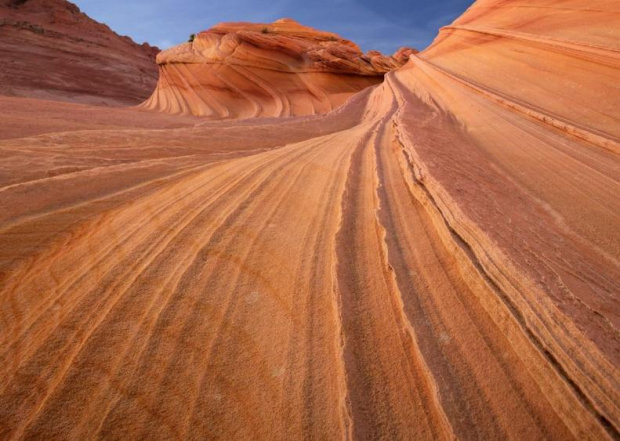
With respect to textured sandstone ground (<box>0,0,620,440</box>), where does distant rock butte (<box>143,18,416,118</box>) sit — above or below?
above

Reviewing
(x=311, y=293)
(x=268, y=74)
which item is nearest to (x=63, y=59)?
(x=268, y=74)

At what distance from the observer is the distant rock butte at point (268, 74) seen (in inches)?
442

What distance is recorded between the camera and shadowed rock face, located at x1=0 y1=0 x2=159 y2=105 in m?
15.3

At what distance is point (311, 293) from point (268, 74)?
11584 millimetres

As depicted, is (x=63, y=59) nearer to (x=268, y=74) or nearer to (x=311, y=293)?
(x=268, y=74)

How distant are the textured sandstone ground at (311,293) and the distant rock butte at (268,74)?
8.80 metres

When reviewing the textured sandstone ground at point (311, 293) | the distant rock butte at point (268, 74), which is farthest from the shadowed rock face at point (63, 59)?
the textured sandstone ground at point (311, 293)

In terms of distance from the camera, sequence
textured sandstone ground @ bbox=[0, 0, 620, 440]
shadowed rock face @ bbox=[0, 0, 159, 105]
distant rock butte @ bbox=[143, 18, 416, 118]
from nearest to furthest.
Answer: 1. textured sandstone ground @ bbox=[0, 0, 620, 440]
2. distant rock butte @ bbox=[143, 18, 416, 118]
3. shadowed rock face @ bbox=[0, 0, 159, 105]

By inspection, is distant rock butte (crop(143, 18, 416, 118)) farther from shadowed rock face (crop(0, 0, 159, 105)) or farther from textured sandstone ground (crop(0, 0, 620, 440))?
textured sandstone ground (crop(0, 0, 620, 440))

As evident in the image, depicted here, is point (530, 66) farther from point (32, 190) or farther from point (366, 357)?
point (32, 190)

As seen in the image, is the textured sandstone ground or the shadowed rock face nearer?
the textured sandstone ground

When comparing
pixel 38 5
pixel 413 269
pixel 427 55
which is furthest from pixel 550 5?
pixel 38 5

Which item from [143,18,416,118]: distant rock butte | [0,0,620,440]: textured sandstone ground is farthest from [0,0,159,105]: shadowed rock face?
[0,0,620,440]: textured sandstone ground

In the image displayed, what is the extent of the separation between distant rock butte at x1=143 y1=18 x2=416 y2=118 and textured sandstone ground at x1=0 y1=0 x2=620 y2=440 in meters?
8.80
